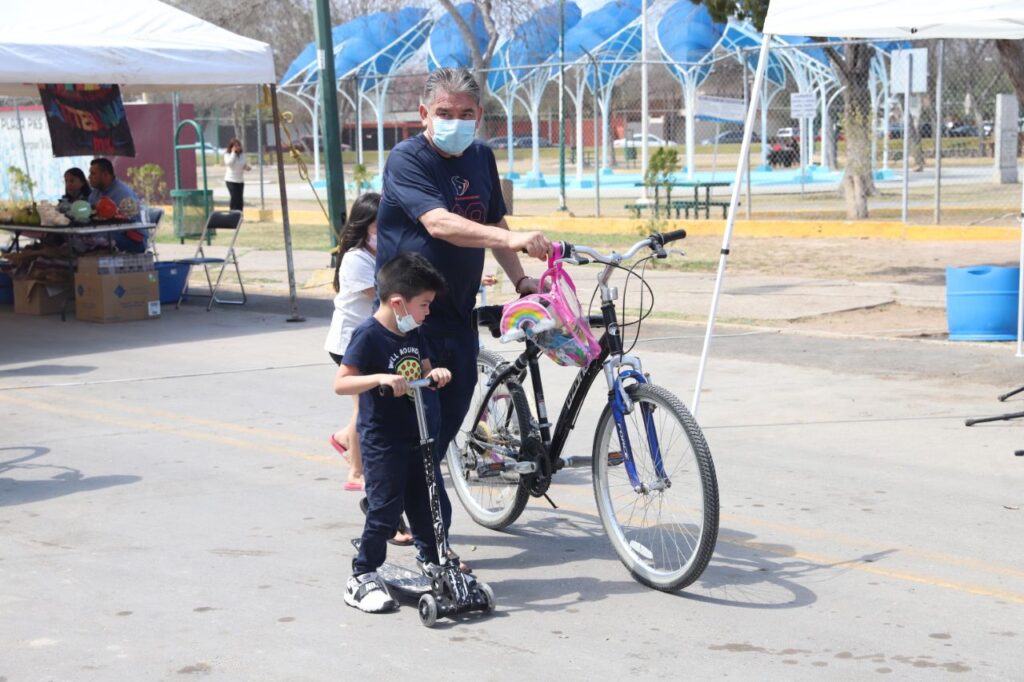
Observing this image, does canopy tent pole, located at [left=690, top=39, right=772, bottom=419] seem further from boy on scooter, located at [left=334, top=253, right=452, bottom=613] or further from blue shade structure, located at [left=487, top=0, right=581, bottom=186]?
blue shade structure, located at [left=487, top=0, right=581, bottom=186]

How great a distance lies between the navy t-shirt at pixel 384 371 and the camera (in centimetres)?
489

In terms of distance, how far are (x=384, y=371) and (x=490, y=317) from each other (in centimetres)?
81

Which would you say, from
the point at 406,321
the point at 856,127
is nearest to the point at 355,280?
the point at 406,321

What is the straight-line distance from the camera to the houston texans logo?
17.4 feet

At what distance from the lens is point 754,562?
18.3ft

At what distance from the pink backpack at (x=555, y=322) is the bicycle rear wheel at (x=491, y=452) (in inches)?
14.6

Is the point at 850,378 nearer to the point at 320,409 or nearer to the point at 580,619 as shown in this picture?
the point at 320,409

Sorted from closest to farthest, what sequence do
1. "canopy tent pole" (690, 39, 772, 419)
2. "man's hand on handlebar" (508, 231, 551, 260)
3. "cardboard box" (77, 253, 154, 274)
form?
1. "man's hand on handlebar" (508, 231, 551, 260)
2. "canopy tent pole" (690, 39, 772, 419)
3. "cardboard box" (77, 253, 154, 274)

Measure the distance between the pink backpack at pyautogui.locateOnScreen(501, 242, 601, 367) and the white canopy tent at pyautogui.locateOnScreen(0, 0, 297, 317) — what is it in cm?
819

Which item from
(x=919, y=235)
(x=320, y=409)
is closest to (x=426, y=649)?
(x=320, y=409)

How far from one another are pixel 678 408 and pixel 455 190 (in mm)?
1232

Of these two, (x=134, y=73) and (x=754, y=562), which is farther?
(x=134, y=73)

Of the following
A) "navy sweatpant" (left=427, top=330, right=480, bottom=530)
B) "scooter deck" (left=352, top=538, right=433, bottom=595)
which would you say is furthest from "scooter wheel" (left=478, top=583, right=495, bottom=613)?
"navy sweatpant" (left=427, top=330, right=480, bottom=530)

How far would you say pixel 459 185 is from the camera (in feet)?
17.4
